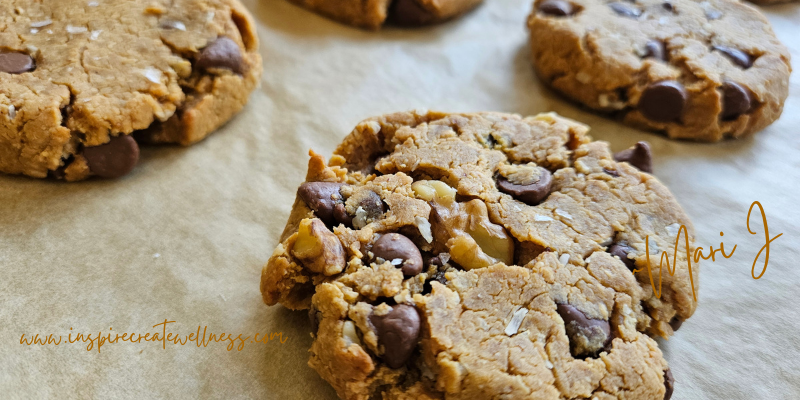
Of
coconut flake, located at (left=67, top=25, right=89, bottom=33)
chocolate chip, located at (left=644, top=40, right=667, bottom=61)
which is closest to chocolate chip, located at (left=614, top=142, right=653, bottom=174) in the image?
chocolate chip, located at (left=644, top=40, right=667, bottom=61)

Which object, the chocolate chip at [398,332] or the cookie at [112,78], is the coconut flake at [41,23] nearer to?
the cookie at [112,78]

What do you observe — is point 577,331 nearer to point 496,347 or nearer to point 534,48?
point 496,347

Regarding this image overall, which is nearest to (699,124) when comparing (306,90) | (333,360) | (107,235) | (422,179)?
(422,179)

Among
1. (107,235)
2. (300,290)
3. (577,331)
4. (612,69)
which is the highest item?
(612,69)

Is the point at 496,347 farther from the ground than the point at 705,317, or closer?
farther from the ground

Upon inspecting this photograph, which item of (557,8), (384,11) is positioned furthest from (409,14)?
(557,8)
